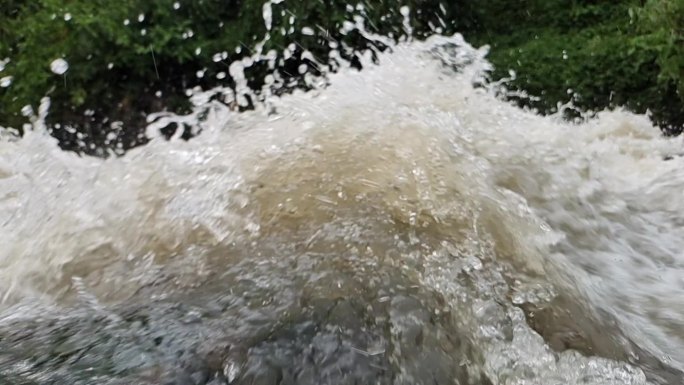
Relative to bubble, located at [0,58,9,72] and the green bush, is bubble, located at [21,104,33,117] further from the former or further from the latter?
bubble, located at [0,58,9,72]

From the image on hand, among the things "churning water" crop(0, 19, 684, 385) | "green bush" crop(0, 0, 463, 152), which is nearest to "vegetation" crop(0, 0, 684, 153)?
"green bush" crop(0, 0, 463, 152)

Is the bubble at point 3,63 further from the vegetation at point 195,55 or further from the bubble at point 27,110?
the bubble at point 27,110

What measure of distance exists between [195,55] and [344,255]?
9.80 feet

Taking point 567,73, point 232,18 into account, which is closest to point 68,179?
point 232,18

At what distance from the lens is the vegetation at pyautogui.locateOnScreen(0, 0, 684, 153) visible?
4.65 meters

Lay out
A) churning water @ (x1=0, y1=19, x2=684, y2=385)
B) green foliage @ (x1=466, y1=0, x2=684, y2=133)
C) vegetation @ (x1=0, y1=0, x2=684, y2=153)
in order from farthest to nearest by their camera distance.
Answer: vegetation @ (x1=0, y1=0, x2=684, y2=153) < green foliage @ (x1=466, y1=0, x2=684, y2=133) < churning water @ (x1=0, y1=19, x2=684, y2=385)

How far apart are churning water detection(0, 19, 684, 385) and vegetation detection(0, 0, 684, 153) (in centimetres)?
149

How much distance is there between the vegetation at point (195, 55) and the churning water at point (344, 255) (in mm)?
1487

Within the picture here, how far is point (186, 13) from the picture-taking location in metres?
4.82

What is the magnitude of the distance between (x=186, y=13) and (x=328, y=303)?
332cm

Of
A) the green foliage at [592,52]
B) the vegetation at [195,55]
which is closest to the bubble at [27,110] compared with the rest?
the vegetation at [195,55]

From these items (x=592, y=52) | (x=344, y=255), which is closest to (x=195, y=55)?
(x=592, y=52)

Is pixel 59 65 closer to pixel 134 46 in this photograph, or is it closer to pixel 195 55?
pixel 134 46

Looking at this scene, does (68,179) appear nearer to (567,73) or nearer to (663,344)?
(663,344)
